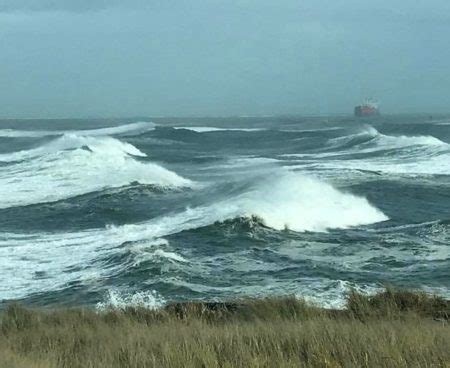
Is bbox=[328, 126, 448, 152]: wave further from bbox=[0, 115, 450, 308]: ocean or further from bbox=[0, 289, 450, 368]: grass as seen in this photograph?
bbox=[0, 289, 450, 368]: grass

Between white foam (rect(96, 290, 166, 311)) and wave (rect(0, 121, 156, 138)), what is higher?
white foam (rect(96, 290, 166, 311))

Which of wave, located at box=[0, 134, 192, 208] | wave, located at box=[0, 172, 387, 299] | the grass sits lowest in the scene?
wave, located at box=[0, 134, 192, 208]

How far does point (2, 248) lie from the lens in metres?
17.0

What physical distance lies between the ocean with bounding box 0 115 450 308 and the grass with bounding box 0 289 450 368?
7.97ft

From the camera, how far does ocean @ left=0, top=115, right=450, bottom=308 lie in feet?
42.3

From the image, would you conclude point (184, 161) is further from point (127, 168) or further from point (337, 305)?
point (337, 305)

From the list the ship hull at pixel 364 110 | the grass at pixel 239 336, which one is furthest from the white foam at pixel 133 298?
the ship hull at pixel 364 110

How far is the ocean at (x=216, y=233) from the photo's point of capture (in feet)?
42.3

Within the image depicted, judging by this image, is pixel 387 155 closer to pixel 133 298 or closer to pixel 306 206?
→ pixel 306 206

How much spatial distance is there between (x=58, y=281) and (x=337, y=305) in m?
5.43

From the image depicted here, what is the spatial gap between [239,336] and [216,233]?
1178 cm

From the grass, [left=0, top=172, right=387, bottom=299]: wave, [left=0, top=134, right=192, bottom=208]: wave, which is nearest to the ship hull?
[left=0, top=134, right=192, bottom=208]: wave

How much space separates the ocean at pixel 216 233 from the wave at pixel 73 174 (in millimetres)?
136

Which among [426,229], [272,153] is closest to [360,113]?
[272,153]
